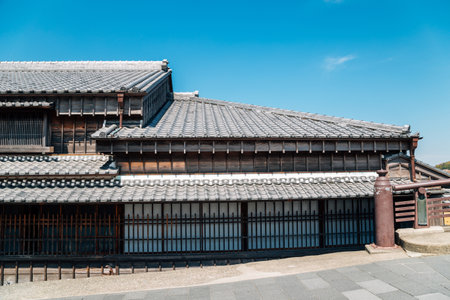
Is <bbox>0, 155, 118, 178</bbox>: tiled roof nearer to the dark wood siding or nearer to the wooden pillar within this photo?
the dark wood siding

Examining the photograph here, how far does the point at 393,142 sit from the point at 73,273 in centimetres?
1328

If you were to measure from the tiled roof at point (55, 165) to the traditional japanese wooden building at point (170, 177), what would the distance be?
0.04m

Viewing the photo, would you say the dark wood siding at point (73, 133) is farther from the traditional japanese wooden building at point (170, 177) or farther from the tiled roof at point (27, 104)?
the tiled roof at point (27, 104)

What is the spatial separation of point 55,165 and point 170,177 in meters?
4.42

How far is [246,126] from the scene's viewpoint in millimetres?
11516

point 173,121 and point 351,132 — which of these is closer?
point 351,132

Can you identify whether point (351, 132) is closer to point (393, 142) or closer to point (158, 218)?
point (393, 142)

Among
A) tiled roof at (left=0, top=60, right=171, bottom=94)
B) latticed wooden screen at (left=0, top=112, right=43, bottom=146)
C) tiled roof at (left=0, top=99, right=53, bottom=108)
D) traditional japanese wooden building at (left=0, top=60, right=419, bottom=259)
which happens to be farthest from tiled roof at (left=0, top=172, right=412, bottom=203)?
tiled roof at (left=0, top=60, right=171, bottom=94)

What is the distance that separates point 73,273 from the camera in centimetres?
1034

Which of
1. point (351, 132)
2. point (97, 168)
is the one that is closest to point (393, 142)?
point (351, 132)

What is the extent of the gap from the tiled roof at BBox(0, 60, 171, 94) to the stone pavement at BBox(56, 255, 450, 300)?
26.2ft

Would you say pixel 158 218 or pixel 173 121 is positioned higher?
pixel 173 121

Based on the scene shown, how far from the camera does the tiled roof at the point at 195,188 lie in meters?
9.38

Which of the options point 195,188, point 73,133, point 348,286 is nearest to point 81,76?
point 73,133
